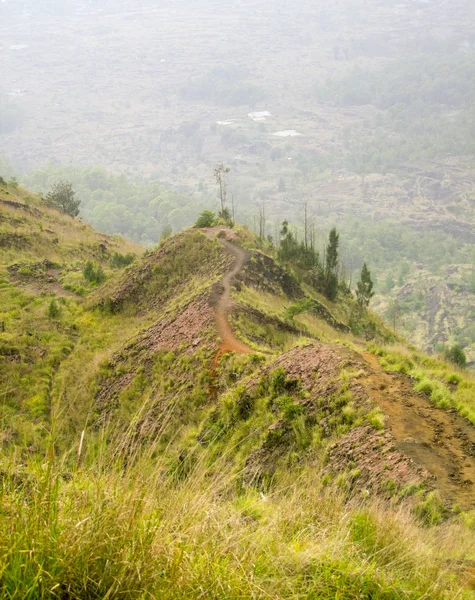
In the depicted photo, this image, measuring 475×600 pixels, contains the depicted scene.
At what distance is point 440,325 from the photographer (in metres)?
100

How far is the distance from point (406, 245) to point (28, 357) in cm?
13557

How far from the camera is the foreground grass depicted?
278cm

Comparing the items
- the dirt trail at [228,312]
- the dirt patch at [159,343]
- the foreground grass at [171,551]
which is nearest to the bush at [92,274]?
the dirt trail at [228,312]

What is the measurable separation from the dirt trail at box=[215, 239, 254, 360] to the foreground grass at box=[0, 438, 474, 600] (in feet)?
39.2

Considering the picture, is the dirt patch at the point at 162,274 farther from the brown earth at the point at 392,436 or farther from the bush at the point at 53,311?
the brown earth at the point at 392,436

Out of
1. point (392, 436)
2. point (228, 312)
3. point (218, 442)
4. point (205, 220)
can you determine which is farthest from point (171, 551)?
point (205, 220)

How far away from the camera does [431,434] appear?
924cm

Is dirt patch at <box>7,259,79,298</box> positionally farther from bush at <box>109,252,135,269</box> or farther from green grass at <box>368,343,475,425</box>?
green grass at <box>368,343,475,425</box>

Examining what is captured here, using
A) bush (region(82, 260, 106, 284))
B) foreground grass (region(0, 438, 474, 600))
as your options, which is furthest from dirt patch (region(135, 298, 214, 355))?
foreground grass (region(0, 438, 474, 600))

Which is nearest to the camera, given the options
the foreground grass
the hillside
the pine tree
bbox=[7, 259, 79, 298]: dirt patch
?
the foreground grass

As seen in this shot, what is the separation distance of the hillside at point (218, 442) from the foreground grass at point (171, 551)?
14 mm

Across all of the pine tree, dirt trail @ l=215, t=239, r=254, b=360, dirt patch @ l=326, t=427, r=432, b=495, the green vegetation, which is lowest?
the green vegetation

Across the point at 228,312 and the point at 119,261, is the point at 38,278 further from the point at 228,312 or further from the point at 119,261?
the point at 228,312

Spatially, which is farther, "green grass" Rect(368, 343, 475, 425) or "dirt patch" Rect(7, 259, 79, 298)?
"dirt patch" Rect(7, 259, 79, 298)
